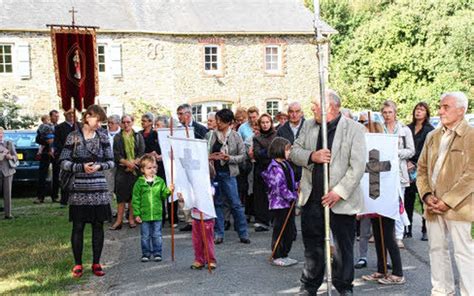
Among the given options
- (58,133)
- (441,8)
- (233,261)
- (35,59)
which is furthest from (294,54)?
(233,261)

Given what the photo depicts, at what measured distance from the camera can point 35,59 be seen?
3297cm

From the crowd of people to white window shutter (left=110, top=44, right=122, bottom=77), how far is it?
22515 mm

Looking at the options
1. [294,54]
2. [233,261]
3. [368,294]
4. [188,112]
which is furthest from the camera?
[294,54]

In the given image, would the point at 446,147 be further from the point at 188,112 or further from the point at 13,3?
the point at 13,3

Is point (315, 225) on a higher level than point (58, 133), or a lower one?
lower

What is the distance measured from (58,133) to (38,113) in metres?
20.5

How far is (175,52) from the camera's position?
112 ft

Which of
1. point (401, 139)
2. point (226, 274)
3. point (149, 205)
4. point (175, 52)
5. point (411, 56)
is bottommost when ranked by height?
point (226, 274)

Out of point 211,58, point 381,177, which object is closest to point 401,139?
point 381,177

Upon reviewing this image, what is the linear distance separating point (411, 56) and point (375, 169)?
1266 inches

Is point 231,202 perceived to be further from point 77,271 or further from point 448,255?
point 448,255

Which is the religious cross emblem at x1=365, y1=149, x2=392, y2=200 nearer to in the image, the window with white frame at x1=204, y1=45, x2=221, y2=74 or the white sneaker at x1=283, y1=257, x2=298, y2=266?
the white sneaker at x1=283, y1=257, x2=298, y2=266

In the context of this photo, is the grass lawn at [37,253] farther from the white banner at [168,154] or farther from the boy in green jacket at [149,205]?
the white banner at [168,154]

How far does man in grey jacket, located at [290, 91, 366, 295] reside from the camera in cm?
598
